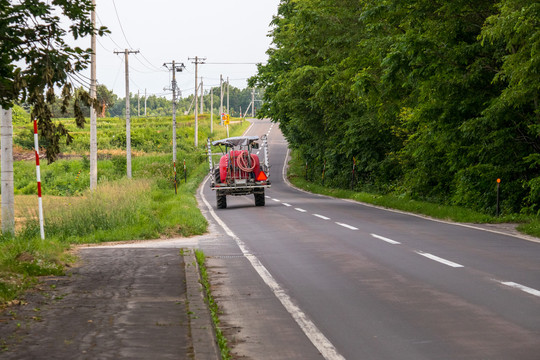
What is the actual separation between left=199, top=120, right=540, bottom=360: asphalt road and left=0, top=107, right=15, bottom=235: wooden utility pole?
184 inches

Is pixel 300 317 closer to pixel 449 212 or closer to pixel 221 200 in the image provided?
pixel 449 212

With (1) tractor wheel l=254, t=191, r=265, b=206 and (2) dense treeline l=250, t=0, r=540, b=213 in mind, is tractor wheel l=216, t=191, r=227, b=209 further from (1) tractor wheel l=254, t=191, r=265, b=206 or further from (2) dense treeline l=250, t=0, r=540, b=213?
(2) dense treeline l=250, t=0, r=540, b=213

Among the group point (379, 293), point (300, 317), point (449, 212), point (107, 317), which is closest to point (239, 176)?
point (449, 212)

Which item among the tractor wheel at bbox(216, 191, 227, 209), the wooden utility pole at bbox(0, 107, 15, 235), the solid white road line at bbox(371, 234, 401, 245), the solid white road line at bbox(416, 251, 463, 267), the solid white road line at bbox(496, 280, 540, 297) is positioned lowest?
the tractor wheel at bbox(216, 191, 227, 209)

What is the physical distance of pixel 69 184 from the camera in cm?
5606

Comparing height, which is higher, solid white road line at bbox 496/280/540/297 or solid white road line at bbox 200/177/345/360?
solid white road line at bbox 496/280/540/297

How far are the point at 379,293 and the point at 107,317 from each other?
3.48 m

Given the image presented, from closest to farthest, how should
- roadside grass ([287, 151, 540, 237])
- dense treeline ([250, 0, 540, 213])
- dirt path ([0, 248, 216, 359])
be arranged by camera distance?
dirt path ([0, 248, 216, 359]) < roadside grass ([287, 151, 540, 237]) < dense treeline ([250, 0, 540, 213])

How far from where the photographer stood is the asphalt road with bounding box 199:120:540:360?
629 cm

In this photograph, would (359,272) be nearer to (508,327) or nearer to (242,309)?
(242,309)

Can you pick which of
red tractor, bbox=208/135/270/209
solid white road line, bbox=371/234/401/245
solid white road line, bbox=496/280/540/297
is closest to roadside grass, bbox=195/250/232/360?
solid white road line, bbox=496/280/540/297

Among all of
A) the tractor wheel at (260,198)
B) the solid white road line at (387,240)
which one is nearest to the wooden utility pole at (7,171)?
the solid white road line at (387,240)

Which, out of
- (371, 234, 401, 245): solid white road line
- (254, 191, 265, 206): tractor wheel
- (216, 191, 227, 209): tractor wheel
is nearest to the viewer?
(371, 234, 401, 245): solid white road line

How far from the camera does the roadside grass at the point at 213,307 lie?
20.5 ft
